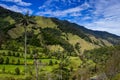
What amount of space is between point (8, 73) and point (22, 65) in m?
26.7

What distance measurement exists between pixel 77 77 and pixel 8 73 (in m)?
47.8

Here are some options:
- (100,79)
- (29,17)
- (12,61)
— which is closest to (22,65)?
(12,61)

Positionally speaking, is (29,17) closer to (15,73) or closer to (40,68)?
(15,73)

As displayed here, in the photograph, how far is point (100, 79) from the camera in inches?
6294

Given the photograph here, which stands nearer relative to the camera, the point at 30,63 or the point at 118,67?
the point at 118,67

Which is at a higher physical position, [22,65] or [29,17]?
[29,17]

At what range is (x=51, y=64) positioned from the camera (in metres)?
200

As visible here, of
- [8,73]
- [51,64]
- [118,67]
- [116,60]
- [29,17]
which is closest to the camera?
[29,17]

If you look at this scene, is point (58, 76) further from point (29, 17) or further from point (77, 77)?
point (29, 17)

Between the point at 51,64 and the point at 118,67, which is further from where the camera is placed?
the point at 51,64

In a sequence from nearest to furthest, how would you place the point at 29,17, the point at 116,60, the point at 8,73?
1. the point at 29,17
2. the point at 8,73
3. the point at 116,60

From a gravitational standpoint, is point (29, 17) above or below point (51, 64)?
above

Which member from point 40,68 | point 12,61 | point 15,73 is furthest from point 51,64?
point 15,73

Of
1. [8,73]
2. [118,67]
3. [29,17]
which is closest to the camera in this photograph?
[29,17]
